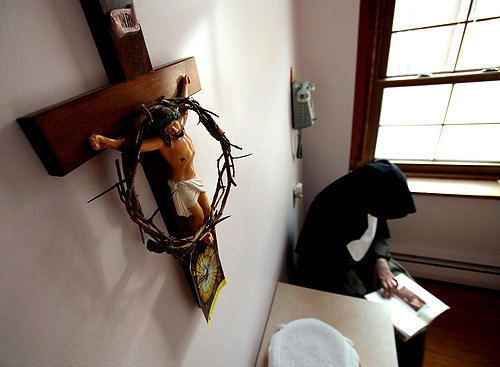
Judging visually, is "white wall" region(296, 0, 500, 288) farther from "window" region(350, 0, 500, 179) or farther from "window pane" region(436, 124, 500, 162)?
"window pane" region(436, 124, 500, 162)

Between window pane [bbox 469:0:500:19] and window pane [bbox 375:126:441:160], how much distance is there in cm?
60

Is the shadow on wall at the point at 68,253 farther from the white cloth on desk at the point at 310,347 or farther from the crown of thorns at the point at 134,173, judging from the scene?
the white cloth on desk at the point at 310,347

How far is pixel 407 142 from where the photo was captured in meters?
1.79

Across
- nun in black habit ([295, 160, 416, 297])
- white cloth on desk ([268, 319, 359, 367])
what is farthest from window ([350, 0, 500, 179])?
white cloth on desk ([268, 319, 359, 367])

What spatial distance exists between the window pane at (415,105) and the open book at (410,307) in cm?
102

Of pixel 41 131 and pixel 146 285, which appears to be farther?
pixel 146 285

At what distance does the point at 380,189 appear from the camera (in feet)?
4.12

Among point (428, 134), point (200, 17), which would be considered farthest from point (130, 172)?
point (428, 134)

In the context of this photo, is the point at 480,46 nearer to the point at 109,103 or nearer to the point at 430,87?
the point at 430,87

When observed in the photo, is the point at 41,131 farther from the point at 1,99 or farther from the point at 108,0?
the point at 108,0

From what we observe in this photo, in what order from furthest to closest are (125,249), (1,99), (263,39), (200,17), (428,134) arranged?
1. (428,134)
2. (263,39)
3. (200,17)
4. (125,249)
5. (1,99)

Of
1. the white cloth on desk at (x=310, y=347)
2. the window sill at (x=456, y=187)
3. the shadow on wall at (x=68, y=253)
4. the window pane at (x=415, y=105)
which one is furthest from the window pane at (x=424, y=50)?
the shadow on wall at (x=68, y=253)

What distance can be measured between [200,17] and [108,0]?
274mm

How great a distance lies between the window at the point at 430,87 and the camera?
1402 mm
